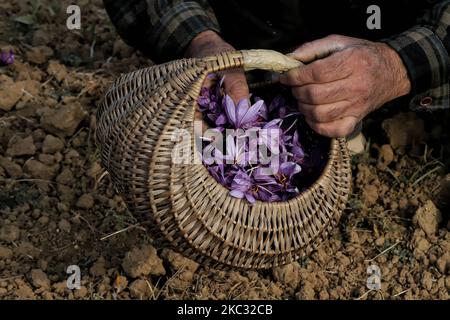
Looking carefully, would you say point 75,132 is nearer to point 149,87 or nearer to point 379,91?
point 149,87

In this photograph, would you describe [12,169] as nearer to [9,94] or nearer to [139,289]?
[9,94]

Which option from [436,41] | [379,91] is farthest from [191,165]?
[436,41]

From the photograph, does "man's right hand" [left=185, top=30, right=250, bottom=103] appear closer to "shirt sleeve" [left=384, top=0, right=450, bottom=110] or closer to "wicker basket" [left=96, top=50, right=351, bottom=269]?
"wicker basket" [left=96, top=50, right=351, bottom=269]

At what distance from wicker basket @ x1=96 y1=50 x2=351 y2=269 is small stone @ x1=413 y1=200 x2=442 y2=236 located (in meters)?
0.44

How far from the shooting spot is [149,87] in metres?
1.46

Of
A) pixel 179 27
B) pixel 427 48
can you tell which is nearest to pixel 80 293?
pixel 179 27

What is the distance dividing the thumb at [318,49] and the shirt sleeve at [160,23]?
1.05ft

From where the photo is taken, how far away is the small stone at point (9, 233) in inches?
70.9

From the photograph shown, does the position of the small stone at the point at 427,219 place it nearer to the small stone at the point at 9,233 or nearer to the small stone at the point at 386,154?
the small stone at the point at 386,154

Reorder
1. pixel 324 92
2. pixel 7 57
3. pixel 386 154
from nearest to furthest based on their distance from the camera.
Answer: pixel 324 92, pixel 386 154, pixel 7 57

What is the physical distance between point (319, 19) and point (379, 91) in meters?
0.41

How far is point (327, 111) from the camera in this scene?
155 centimetres

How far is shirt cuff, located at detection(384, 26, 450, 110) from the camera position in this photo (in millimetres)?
1699

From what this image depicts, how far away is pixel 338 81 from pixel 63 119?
86cm
